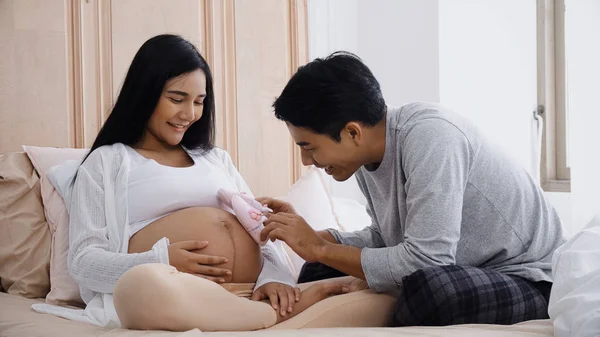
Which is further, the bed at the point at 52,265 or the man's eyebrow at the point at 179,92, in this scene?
the man's eyebrow at the point at 179,92

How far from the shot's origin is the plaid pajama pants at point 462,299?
55.1 inches

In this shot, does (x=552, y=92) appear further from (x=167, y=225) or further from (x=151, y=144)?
(x=167, y=225)

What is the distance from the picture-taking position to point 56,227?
Result: 6.45 feet

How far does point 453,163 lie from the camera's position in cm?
152

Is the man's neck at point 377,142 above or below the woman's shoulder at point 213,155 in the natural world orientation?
above

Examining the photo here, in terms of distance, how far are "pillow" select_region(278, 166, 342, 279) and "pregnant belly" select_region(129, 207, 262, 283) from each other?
484 millimetres

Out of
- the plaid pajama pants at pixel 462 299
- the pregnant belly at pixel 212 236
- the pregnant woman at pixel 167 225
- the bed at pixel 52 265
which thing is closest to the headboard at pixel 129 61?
the bed at pixel 52 265

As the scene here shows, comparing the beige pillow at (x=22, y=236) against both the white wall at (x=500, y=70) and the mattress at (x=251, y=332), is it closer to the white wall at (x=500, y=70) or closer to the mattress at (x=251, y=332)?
the mattress at (x=251, y=332)

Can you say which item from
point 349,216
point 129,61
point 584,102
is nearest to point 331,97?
point 349,216

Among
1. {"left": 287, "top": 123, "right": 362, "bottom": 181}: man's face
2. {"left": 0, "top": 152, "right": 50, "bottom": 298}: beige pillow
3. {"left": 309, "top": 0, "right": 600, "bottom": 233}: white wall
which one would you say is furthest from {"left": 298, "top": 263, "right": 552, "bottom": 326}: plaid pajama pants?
{"left": 309, "top": 0, "right": 600, "bottom": 233}: white wall

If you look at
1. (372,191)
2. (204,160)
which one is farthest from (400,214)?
(204,160)

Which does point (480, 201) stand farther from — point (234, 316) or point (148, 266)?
point (148, 266)

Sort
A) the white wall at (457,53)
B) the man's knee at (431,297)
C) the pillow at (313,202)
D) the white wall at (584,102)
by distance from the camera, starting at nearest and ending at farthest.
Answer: the man's knee at (431,297) < the pillow at (313,202) < the white wall at (584,102) < the white wall at (457,53)

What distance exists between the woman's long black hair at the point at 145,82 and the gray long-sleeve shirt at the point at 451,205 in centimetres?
63
